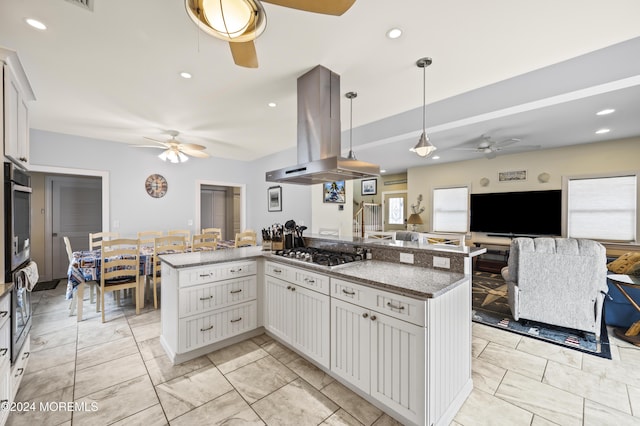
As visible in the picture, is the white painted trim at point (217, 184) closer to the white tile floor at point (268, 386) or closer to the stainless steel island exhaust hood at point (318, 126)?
the white tile floor at point (268, 386)

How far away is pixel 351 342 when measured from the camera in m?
1.82

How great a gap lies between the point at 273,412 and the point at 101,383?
56.5 inches

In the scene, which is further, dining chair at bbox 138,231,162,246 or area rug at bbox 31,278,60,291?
area rug at bbox 31,278,60,291

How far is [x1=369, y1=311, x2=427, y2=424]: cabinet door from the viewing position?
144 centimetres

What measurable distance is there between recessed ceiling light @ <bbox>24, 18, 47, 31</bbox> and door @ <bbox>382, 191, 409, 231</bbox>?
8.02 metres

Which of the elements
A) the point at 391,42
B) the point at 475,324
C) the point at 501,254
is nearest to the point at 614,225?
the point at 501,254

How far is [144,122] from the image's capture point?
378cm

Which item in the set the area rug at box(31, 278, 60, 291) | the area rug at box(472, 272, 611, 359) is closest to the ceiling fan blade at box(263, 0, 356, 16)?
the area rug at box(472, 272, 611, 359)

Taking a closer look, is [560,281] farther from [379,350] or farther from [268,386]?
[268,386]

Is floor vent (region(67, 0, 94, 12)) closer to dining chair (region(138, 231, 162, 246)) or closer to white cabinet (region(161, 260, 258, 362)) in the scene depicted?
white cabinet (region(161, 260, 258, 362))

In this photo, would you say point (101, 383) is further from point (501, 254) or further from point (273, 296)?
point (501, 254)

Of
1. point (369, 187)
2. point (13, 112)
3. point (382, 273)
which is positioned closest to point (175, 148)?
point (13, 112)

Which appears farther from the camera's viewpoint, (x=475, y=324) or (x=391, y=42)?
(x=475, y=324)

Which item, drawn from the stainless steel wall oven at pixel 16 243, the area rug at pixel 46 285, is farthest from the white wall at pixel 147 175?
the stainless steel wall oven at pixel 16 243
